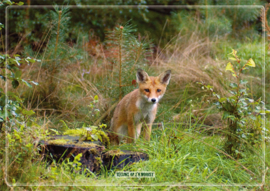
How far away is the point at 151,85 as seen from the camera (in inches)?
180

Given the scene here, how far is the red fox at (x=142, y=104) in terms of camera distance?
4.54 meters

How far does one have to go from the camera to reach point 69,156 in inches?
145

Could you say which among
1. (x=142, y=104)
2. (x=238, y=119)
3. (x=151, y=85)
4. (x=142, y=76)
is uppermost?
(x=142, y=76)

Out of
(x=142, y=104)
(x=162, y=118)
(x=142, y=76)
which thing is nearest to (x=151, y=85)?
(x=142, y=76)

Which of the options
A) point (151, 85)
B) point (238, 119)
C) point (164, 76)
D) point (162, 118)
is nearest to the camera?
point (238, 119)

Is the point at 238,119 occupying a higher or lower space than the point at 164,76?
lower

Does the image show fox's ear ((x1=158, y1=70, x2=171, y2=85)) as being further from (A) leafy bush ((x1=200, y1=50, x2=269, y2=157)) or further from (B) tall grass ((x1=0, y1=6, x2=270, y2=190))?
(A) leafy bush ((x1=200, y1=50, x2=269, y2=157))

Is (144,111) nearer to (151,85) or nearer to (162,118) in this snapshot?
(151,85)

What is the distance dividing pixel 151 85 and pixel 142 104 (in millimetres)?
348

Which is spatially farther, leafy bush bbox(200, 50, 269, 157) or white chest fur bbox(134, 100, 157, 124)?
white chest fur bbox(134, 100, 157, 124)

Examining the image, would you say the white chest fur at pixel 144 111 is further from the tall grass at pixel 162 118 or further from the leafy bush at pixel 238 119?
the leafy bush at pixel 238 119

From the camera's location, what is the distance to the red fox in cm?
454

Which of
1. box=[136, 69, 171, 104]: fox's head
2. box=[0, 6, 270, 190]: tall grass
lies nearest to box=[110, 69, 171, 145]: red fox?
box=[136, 69, 171, 104]: fox's head

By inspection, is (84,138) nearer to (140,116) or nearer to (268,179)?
(140,116)
